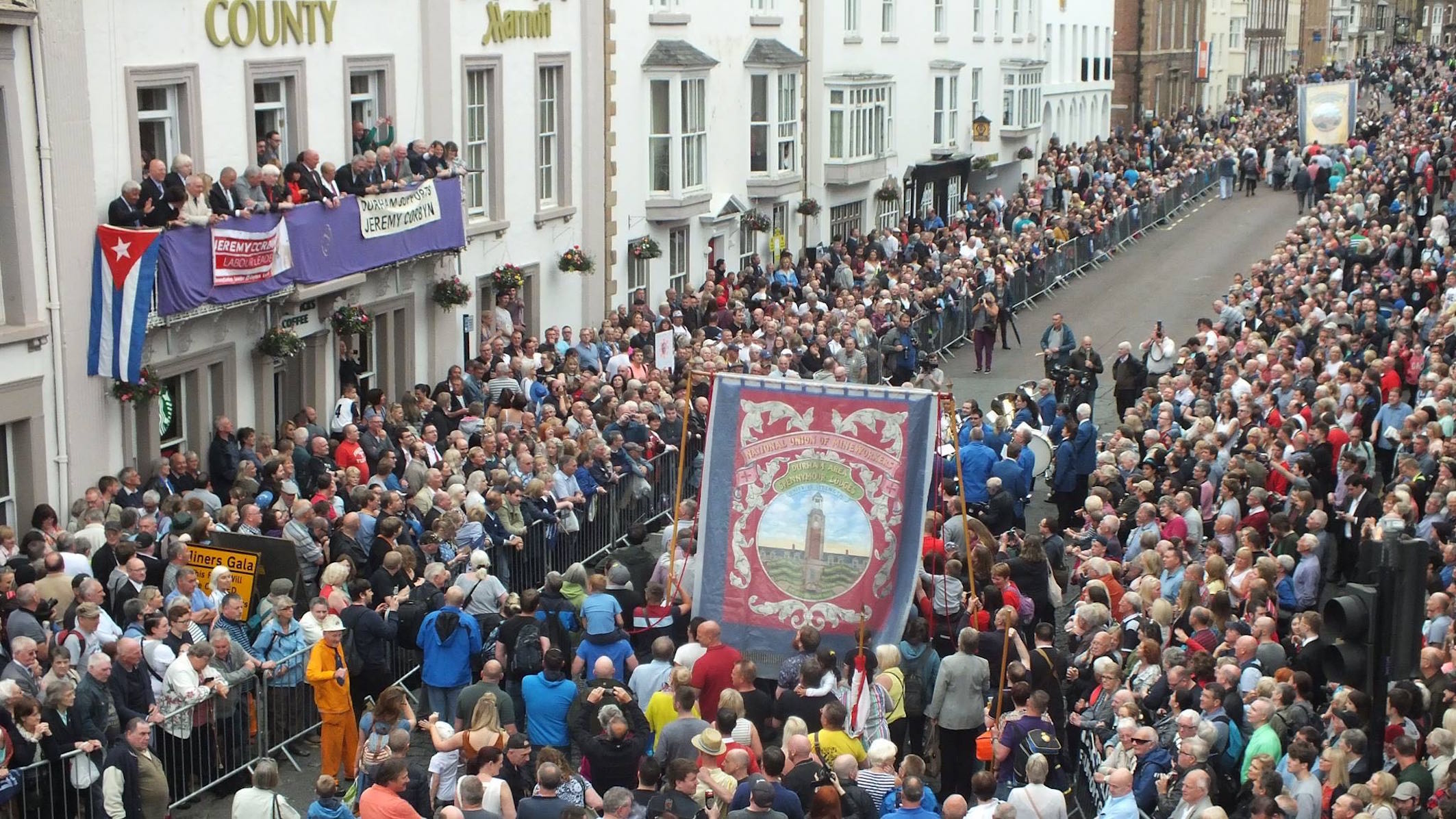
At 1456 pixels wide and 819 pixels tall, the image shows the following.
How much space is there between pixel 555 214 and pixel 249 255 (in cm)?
1003

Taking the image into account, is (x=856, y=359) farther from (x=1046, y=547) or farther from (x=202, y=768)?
(x=202, y=768)

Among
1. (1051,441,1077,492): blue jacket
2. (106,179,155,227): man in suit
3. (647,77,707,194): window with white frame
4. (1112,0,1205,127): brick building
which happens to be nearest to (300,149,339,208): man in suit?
(106,179,155,227): man in suit

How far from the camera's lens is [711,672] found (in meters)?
14.1

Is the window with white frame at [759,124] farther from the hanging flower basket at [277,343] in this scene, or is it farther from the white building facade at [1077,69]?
the white building facade at [1077,69]

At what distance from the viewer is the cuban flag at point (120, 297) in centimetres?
1881

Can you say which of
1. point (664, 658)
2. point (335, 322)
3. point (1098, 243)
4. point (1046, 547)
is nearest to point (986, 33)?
point (1098, 243)

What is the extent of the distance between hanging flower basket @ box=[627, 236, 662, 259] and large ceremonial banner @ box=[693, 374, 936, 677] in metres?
16.6

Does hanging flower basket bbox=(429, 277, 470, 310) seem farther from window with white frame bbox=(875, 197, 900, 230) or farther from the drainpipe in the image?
window with white frame bbox=(875, 197, 900, 230)

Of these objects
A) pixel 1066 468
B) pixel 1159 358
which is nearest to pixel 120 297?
pixel 1066 468

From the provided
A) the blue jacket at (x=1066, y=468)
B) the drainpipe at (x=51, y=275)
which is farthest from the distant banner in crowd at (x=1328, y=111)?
the drainpipe at (x=51, y=275)

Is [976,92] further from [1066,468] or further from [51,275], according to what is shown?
[51,275]

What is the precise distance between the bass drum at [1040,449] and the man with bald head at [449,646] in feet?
30.7

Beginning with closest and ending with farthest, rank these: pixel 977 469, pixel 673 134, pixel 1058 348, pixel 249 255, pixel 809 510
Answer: pixel 809 510 < pixel 249 255 < pixel 977 469 < pixel 1058 348 < pixel 673 134

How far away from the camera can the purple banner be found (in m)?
19.3
